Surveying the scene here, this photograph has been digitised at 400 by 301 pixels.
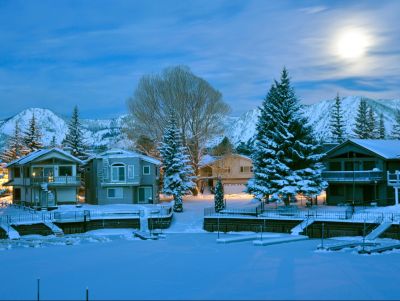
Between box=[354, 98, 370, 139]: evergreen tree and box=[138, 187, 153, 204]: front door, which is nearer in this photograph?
box=[138, 187, 153, 204]: front door

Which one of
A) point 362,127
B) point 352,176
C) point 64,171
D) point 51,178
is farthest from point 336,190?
point 362,127

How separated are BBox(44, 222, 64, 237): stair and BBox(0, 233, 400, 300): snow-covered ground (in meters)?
4.85

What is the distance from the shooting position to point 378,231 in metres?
35.6

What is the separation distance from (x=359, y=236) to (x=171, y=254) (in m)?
14.3

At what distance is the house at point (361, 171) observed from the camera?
47125 mm

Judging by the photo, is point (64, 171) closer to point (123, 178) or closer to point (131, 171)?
point (123, 178)

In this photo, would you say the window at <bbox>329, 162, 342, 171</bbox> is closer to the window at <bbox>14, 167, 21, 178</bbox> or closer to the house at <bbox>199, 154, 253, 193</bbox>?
the house at <bbox>199, 154, 253, 193</bbox>

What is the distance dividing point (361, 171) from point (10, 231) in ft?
99.3

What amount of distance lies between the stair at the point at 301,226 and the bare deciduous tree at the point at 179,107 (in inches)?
957

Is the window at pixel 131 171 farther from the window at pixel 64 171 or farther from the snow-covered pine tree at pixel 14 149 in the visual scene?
the snow-covered pine tree at pixel 14 149

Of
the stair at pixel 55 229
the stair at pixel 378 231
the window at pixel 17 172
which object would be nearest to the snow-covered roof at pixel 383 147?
the stair at pixel 378 231

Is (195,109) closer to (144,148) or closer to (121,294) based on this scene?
(144,148)

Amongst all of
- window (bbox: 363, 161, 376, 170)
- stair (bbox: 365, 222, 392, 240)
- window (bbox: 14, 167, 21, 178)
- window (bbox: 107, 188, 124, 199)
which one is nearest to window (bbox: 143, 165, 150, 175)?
window (bbox: 107, 188, 124, 199)

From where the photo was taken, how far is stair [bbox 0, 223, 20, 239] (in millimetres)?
37719
